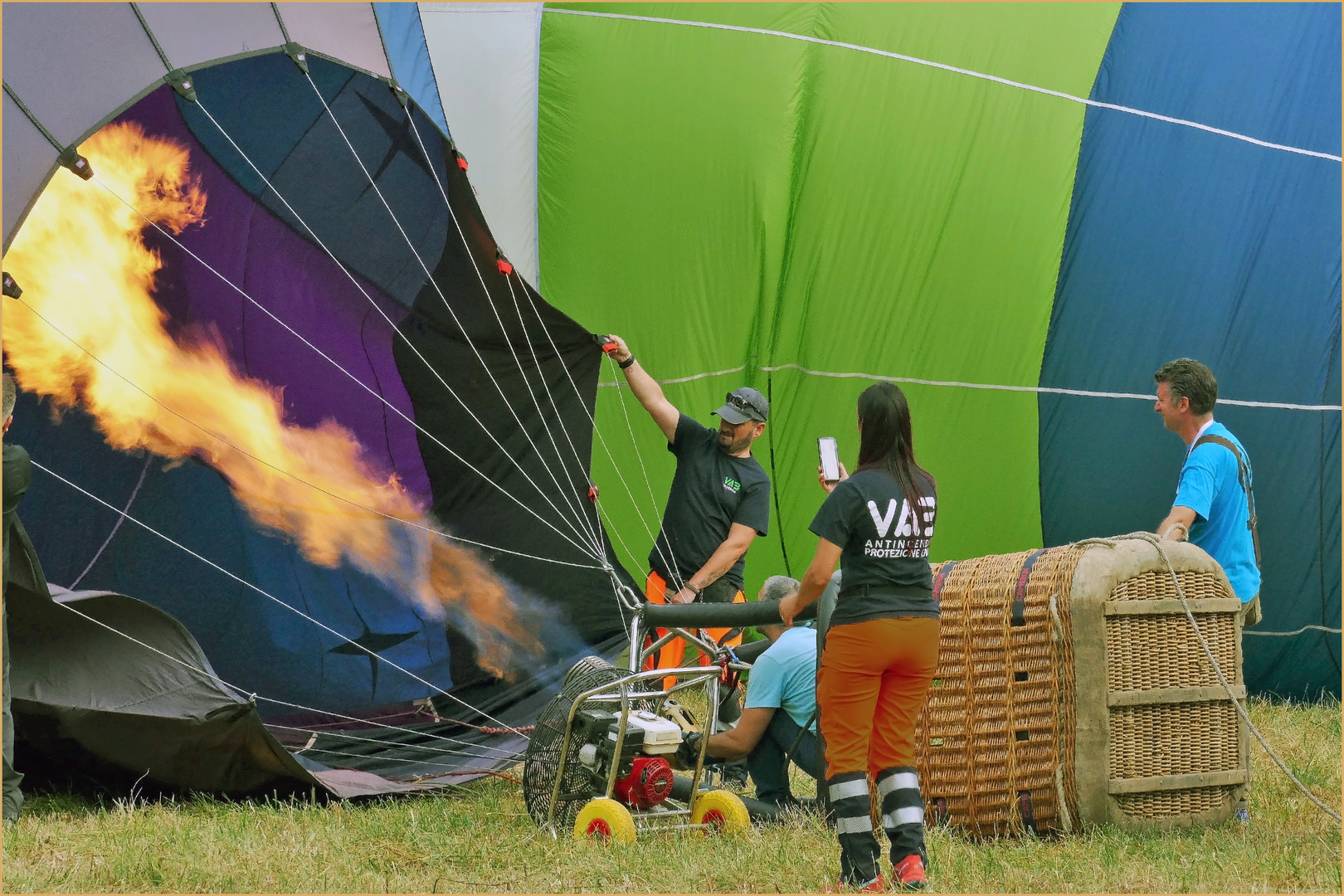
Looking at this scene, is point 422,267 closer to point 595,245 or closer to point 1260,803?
point 595,245

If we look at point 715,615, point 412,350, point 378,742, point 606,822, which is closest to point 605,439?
point 412,350

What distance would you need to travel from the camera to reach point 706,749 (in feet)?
12.7

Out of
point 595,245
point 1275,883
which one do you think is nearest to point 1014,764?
point 1275,883

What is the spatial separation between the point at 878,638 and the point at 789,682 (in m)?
0.81

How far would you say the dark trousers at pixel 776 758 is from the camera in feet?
12.9

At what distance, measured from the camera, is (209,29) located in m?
4.74

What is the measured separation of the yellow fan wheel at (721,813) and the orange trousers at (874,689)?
0.59m

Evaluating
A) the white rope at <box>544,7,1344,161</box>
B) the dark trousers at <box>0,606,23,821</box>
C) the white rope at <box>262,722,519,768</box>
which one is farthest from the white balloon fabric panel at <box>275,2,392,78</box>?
the white rope at <box>262,722,519,768</box>

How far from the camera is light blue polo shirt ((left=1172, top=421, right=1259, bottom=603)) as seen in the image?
159 inches

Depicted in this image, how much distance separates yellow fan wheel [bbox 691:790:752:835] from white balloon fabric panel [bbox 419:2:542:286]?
331 centimetres

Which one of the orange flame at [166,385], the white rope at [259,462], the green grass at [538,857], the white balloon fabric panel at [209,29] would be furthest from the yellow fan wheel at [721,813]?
the white balloon fabric panel at [209,29]

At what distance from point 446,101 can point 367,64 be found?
111cm

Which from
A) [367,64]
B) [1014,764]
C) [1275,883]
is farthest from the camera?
[367,64]

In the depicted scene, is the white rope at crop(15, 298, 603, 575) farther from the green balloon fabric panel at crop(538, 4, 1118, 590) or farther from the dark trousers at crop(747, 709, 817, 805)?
the dark trousers at crop(747, 709, 817, 805)
